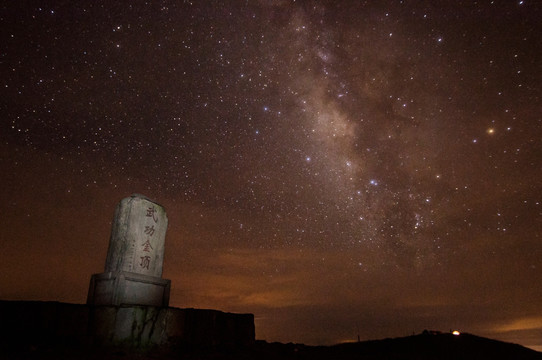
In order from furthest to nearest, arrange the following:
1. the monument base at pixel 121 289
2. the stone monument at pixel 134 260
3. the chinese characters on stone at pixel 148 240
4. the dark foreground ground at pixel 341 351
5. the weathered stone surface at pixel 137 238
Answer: the chinese characters on stone at pixel 148 240
the weathered stone surface at pixel 137 238
the stone monument at pixel 134 260
the monument base at pixel 121 289
the dark foreground ground at pixel 341 351

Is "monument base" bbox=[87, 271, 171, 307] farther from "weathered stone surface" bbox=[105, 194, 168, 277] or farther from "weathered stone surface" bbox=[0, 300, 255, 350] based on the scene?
"weathered stone surface" bbox=[0, 300, 255, 350]

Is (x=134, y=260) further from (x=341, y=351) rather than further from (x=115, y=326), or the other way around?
(x=341, y=351)

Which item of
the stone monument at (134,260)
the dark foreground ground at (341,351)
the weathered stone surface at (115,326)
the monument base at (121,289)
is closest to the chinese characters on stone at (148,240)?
the stone monument at (134,260)

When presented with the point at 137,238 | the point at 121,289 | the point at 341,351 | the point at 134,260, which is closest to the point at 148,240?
the point at 137,238

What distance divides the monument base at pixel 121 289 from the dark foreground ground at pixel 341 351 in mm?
1751

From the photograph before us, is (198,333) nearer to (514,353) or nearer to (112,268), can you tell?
(112,268)

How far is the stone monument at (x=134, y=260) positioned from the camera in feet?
23.0

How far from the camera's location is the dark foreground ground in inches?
178

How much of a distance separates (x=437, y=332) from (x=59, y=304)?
9.96 m

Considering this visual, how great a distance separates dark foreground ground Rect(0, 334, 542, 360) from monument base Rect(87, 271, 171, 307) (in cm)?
175

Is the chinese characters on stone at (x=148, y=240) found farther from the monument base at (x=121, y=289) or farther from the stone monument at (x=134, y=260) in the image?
the monument base at (x=121, y=289)

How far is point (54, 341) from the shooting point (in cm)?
495

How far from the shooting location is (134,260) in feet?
24.5

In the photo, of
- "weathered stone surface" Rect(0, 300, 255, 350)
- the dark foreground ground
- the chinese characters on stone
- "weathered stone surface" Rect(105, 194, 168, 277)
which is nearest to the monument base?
"weathered stone surface" Rect(105, 194, 168, 277)
